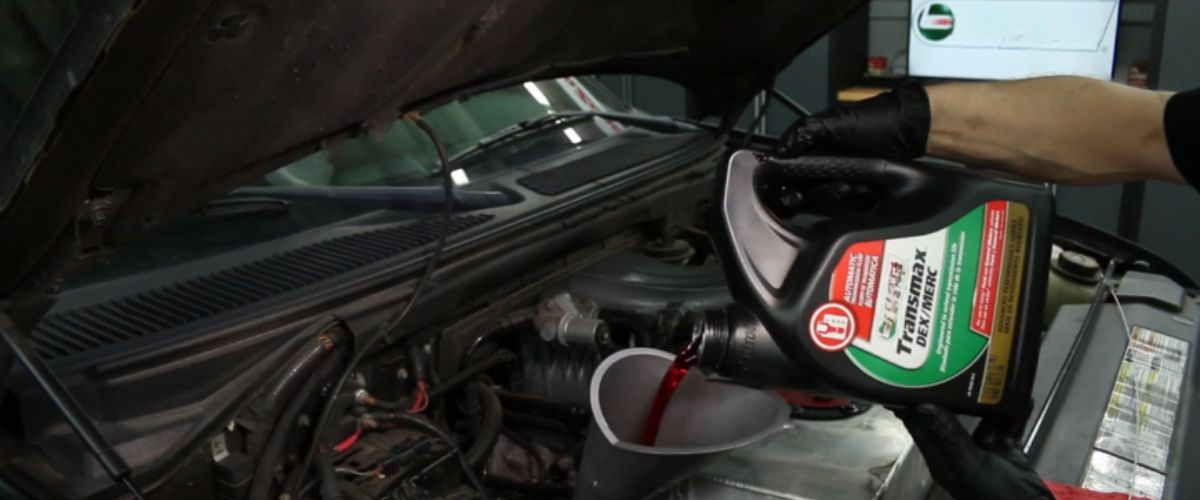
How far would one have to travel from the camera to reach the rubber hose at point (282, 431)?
981 mm

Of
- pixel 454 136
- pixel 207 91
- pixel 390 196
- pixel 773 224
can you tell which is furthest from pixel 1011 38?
pixel 207 91

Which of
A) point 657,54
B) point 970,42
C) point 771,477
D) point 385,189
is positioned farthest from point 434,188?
point 970,42

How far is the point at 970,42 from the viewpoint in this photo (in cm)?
359

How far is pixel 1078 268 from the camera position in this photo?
1.51m

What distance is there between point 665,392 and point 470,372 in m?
0.31

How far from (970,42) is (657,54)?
2583mm

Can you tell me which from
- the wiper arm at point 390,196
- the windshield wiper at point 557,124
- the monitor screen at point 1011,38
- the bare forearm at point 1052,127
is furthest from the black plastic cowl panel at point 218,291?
the monitor screen at point 1011,38

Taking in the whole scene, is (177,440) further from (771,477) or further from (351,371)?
(771,477)

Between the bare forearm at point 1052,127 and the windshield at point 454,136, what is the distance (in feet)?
2.22

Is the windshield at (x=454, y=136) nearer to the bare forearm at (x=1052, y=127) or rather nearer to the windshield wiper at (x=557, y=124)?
the windshield wiper at (x=557, y=124)

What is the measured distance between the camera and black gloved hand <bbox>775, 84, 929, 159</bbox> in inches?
38.9

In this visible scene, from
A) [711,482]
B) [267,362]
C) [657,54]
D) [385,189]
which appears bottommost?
[711,482]

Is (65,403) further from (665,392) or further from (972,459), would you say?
(972,459)

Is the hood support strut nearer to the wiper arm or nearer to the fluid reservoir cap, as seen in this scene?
the wiper arm
